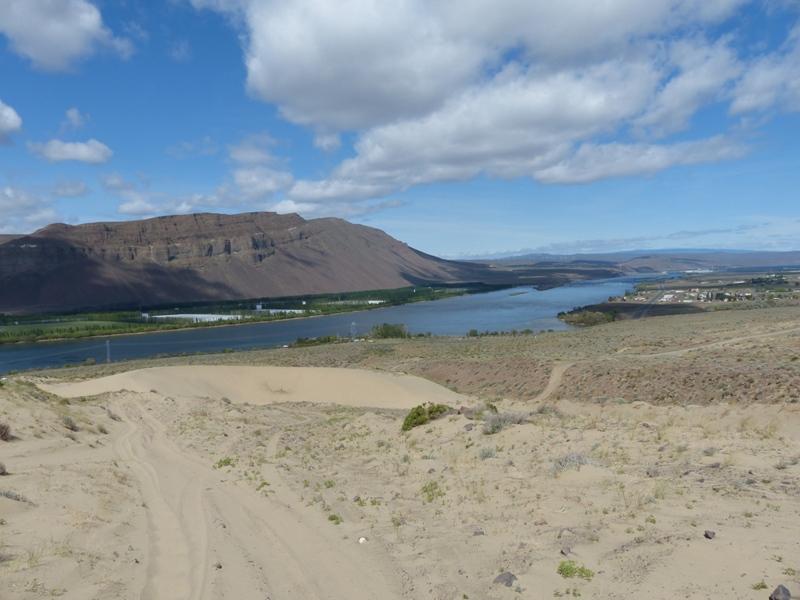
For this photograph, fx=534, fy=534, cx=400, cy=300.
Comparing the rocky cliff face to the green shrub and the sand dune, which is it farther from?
the green shrub

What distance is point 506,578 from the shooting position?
5.64 metres

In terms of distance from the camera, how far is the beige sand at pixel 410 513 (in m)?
5.59

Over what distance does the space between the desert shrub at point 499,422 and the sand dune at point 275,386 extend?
14.1 meters

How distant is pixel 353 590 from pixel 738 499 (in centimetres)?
518

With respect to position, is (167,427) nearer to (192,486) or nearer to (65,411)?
(65,411)

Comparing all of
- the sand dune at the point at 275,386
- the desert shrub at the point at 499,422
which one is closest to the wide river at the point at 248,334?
the sand dune at the point at 275,386

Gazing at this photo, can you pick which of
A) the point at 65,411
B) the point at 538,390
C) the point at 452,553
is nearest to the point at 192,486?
the point at 452,553

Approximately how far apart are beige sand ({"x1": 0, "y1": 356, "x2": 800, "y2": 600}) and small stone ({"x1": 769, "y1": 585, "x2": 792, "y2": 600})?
0.49ft

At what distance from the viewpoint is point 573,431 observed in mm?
12094

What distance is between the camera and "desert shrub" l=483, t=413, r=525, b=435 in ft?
40.4

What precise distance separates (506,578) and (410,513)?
2.69 metres

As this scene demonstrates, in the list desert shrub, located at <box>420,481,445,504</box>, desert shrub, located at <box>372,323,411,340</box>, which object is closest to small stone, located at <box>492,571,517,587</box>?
desert shrub, located at <box>420,481,445,504</box>

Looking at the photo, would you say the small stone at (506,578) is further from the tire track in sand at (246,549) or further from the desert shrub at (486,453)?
the desert shrub at (486,453)

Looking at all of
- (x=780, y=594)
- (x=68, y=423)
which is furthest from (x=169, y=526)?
(x=68, y=423)
